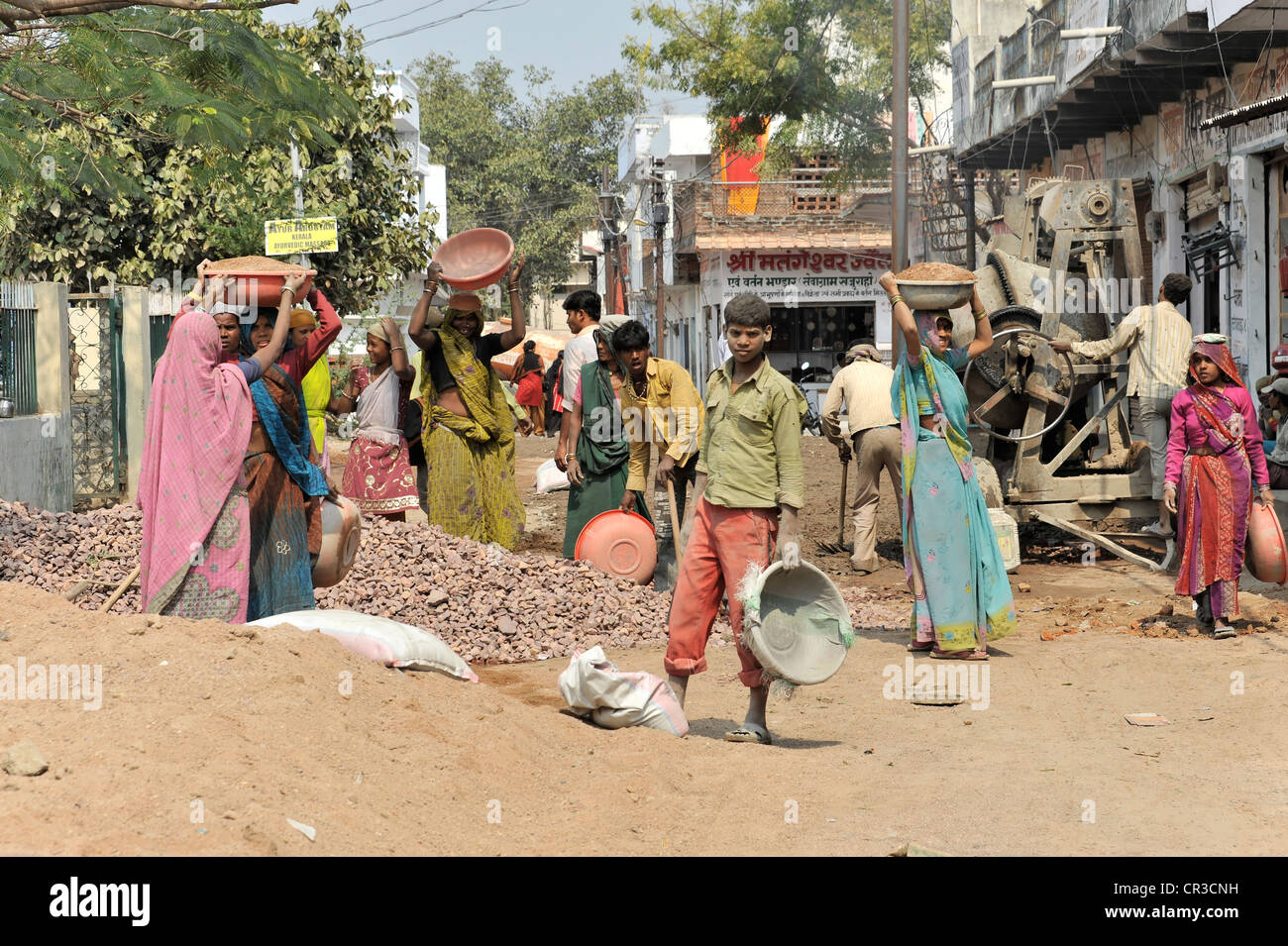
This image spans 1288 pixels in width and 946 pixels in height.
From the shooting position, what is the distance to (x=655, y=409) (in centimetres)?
825

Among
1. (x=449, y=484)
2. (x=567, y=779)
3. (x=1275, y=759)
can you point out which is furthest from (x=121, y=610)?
(x=1275, y=759)

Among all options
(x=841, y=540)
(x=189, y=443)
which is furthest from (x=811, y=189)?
(x=189, y=443)

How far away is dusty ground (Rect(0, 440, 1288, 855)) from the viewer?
3.84 m

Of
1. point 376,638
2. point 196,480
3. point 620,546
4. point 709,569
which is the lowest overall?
point 376,638

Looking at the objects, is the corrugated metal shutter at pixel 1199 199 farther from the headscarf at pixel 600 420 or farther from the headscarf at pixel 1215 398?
the headscarf at pixel 600 420

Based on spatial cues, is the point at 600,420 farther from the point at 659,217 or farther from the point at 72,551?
the point at 659,217

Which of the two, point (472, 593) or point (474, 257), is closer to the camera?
point (472, 593)

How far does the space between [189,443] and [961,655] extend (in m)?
3.83

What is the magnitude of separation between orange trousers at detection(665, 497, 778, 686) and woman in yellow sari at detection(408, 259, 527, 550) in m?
2.90

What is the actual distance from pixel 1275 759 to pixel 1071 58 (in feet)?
45.8

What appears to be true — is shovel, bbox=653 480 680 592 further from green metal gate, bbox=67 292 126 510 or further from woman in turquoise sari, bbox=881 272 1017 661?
green metal gate, bbox=67 292 126 510

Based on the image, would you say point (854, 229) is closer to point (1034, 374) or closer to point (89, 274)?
point (89, 274)

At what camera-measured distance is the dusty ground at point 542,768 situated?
3.84m

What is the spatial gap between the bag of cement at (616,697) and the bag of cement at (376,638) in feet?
1.81
